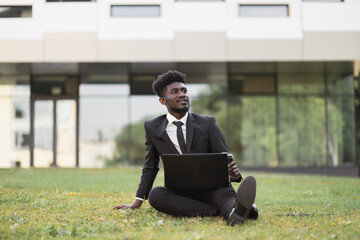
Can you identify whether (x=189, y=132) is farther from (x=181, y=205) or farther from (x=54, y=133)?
(x=54, y=133)

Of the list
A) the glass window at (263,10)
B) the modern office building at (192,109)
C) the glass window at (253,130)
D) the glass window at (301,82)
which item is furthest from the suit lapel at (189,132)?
the glass window at (301,82)

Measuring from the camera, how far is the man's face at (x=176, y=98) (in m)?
5.15

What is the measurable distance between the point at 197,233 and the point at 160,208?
1318 mm

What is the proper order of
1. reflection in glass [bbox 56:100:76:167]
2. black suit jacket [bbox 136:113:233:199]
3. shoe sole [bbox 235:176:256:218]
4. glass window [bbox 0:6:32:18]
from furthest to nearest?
1. reflection in glass [bbox 56:100:76:167]
2. glass window [bbox 0:6:32:18]
3. black suit jacket [bbox 136:113:233:199]
4. shoe sole [bbox 235:176:256:218]

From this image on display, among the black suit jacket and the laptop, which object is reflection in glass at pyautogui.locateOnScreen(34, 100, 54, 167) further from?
the laptop

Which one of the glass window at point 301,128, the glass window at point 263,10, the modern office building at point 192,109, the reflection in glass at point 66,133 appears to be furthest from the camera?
the glass window at point 301,128

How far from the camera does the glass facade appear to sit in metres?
20.7

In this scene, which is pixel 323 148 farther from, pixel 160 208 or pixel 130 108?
pixel 160 208

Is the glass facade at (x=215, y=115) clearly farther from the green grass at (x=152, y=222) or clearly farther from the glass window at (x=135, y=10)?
the green grass at (x=152, y=222)

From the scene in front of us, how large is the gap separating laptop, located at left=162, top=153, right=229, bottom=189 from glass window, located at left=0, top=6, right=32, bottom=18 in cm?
1362

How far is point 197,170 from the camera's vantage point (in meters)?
4.83

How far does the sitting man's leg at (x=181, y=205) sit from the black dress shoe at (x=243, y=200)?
0.67m

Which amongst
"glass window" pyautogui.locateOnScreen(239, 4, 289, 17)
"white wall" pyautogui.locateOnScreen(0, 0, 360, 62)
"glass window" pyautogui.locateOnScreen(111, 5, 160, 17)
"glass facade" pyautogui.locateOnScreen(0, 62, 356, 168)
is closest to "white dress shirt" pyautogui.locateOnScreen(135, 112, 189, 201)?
"white wall" pyautogui.locateOnScreen(0, 0, 360, 62)

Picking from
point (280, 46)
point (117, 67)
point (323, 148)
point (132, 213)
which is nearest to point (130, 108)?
point (117, 67)
